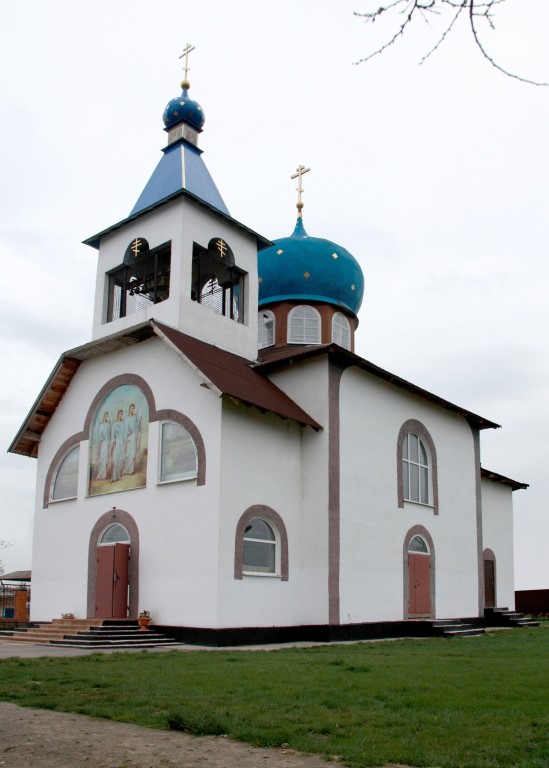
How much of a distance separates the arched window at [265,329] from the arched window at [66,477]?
7.29 metres

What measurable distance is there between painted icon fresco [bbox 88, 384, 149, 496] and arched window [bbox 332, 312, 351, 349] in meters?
8.04

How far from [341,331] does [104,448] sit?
9197 mm

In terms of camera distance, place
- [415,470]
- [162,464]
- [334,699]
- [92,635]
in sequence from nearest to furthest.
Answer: [334,699]
[92,635]
[162,464]
[415,470]

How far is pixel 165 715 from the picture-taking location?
22.1 feet

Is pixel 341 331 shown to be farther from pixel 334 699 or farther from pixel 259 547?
pixel 334 699

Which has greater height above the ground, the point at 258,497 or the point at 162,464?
the point at 162,464

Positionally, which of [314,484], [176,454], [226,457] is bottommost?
[314,484]

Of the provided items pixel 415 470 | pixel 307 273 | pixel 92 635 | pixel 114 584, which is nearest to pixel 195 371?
→ pixel 114 584

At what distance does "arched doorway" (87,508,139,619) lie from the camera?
17.5 metres

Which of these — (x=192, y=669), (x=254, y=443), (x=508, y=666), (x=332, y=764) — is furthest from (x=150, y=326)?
(x=332, y=764)

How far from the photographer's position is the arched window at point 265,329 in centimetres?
2512

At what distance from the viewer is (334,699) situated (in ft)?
24.4

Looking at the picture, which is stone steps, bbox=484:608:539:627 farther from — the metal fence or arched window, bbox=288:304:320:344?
the metal fence

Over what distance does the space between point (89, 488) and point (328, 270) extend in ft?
33.9
